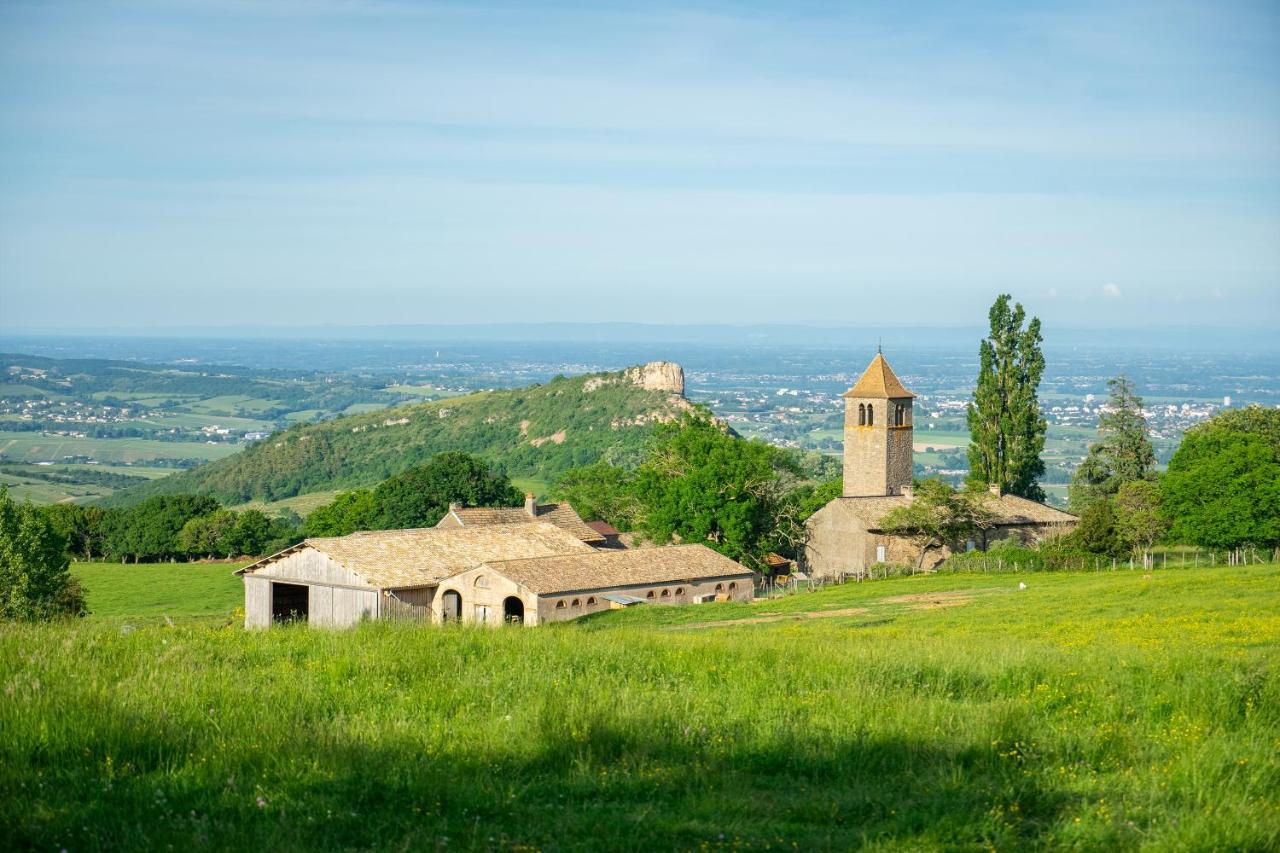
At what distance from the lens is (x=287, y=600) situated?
44375mm

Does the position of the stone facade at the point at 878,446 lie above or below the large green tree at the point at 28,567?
above

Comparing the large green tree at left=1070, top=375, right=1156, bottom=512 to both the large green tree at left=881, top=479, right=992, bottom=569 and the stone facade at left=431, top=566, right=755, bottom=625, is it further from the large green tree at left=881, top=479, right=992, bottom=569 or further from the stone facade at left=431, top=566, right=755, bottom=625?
the stone facade at left=431, top=566, right=755, bottom=625

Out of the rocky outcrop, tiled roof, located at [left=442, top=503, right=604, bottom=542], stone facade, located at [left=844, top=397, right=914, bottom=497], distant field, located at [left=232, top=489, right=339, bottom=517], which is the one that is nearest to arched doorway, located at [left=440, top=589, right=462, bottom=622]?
tiled roof, located at [left=442, top=503, right=604, bottom=542]

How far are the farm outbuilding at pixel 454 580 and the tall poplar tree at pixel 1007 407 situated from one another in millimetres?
25656

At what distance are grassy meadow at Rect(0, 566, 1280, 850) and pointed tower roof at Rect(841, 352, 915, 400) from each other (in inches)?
1948

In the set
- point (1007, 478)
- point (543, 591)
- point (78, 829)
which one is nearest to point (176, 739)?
point (78, 829)

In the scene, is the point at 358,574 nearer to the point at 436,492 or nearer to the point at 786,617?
the point at 786,617

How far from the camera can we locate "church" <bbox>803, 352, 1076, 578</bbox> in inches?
2334

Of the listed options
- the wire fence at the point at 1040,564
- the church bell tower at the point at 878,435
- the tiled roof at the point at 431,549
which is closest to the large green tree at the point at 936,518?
the wire fence at the point at 1040,564

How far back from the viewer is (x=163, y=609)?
5819 cm

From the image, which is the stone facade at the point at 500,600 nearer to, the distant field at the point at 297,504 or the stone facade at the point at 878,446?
the stone facade at the point at 878,446

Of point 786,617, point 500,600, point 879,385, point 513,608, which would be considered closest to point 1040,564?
point 879,385

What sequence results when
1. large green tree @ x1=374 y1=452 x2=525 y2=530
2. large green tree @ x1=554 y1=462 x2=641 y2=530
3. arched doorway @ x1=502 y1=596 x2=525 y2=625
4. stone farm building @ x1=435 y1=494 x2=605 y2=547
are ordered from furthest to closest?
1. large green tree @ x1=374 y1=452 x2=525 y2=530
2. large green tree @ x1=554 y1=462 x2=641 y2=530
3. stone farm building @ x1=435 y1=494 x2=605 y2=547
4. arched doorway @ x1=502 y1=596 x2=525 y2=625

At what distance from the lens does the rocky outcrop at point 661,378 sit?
153m
